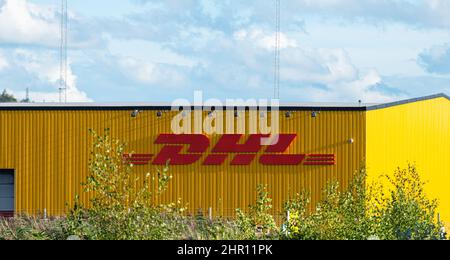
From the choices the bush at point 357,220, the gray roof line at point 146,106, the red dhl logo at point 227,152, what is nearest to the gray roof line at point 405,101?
the gray roof line at point 146,106

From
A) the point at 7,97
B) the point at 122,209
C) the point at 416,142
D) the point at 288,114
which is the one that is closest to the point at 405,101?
the point at 416,142

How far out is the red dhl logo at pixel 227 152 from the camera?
126 feet

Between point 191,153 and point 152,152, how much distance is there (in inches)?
66.1

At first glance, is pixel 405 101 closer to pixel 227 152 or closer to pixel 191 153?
pixel 227 152

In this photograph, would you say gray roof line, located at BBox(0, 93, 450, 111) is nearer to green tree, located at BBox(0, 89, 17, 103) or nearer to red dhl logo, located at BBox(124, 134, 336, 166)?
red dhl logo, located at BBox(124, 134, 336, 166)

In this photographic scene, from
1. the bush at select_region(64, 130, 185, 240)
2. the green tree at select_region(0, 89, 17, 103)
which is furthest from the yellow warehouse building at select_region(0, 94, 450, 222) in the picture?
the green tree at select_region(0, 89, 17, 103)

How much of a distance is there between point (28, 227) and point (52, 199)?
23.2 ft

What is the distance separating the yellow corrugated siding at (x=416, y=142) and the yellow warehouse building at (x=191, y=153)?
6.8 inches

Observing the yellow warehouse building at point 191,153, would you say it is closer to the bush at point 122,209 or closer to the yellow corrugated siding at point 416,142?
the yellow corrugated siding at point 416,142

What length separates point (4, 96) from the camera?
139 metres

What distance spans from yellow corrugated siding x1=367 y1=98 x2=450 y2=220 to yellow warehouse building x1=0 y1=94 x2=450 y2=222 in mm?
172

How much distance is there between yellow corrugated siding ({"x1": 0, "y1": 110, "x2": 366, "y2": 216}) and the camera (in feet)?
125

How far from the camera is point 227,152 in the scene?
38.8m
